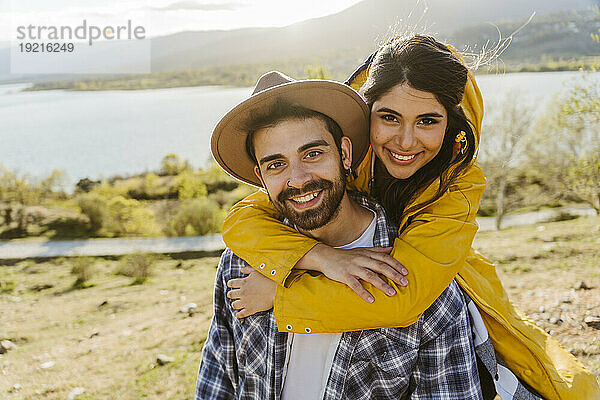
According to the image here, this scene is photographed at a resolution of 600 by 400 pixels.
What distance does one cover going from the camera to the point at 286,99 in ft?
6.95

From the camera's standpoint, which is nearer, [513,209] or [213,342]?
[213,342]

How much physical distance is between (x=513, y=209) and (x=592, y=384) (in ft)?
48.8

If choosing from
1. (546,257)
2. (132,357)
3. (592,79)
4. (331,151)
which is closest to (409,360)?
(331,151)

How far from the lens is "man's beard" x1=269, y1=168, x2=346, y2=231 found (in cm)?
211

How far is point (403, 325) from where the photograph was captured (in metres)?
1.91

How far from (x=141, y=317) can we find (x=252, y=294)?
477cm

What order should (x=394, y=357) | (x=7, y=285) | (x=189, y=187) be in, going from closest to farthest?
(x=394, y=357)
(x=7, y=285)
(x=189, y=187)

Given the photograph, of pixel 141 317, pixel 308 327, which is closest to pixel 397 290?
pixel 308 327

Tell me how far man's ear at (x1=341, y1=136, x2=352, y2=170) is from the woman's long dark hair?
0.25m

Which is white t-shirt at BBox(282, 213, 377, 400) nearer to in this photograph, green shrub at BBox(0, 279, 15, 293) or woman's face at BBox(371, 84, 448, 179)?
woman's face at BBox(371, 84, 448, 179)

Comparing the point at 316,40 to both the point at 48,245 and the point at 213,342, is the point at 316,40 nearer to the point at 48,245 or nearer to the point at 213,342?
the point at 48,245

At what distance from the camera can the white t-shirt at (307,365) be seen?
7.09 feet

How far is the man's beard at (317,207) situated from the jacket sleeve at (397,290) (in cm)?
23

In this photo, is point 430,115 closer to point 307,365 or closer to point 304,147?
point 304,147
